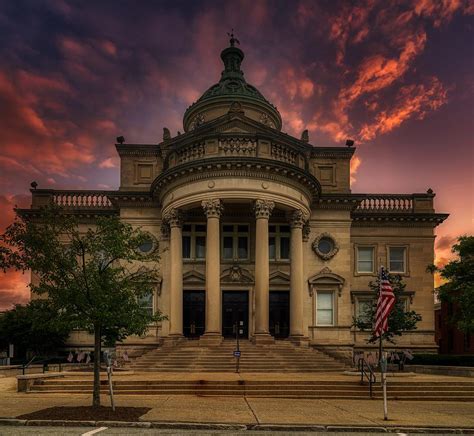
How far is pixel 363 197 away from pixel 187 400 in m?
25.4

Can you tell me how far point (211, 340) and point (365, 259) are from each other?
16051mm

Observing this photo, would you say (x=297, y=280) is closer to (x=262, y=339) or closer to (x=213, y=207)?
(x=262, y=339)

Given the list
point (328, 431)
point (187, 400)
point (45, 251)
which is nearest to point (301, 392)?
point (187, 400)

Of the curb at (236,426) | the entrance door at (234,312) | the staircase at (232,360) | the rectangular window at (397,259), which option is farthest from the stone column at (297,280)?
the curb at (236,426)

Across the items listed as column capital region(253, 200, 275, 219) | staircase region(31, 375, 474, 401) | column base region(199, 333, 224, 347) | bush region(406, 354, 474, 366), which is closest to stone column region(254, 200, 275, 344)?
column capital region(253, 200, 275, 219)

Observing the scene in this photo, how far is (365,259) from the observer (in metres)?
43.5

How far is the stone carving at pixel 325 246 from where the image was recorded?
3984 cm

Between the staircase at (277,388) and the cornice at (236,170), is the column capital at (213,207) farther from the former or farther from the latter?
the staircase at (277,388)

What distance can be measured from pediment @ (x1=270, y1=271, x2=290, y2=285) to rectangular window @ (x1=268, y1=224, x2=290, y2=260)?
1.19 metres

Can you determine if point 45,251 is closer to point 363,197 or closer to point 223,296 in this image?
point 223,296

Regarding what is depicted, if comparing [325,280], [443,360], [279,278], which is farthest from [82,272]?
[443,360]

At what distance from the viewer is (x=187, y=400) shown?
19.8 metres

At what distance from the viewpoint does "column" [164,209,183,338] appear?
35344mm

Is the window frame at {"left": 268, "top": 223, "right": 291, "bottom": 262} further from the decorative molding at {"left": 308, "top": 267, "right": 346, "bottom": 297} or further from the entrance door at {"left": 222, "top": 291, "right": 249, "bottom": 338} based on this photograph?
the entrance door at {"left": 222, "top": 291, "right": 249, "bottom": 338}
